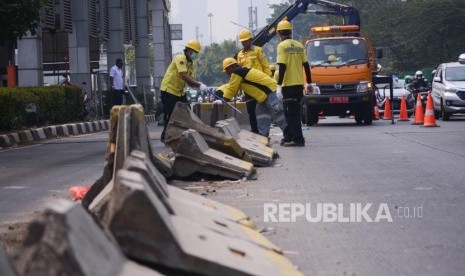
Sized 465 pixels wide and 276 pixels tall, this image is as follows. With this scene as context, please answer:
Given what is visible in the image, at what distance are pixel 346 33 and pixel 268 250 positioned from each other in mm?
24864

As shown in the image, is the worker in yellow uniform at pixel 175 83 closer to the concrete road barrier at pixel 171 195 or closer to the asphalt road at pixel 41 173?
the asphalt road at pixel 41 173

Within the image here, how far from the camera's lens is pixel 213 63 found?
13975 cm

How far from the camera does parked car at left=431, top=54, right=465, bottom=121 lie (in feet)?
98.7

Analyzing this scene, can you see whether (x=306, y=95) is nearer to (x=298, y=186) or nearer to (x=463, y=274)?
(x=298, y=186)

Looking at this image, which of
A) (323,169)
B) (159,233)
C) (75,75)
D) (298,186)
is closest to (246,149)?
(323,169)

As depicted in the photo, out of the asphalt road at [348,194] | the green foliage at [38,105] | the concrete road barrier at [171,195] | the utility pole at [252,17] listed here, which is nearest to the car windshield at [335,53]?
the green foliage at [38,105]

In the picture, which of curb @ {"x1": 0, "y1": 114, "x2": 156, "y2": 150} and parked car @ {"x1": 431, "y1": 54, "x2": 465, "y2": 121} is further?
parked car @ {"x1": 431, "y1": 54, "x2": 465, "y2": 121}

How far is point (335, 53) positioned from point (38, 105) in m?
7.60

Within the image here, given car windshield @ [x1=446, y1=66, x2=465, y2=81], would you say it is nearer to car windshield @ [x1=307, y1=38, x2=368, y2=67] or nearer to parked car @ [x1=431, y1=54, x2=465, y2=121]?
parked car @ [x1=431, y1=54, x2=465, y2=121]

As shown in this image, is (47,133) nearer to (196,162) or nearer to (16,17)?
(16,17)

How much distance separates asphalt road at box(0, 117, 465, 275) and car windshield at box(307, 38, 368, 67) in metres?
8.21

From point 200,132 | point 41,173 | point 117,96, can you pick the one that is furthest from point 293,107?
point 117,96

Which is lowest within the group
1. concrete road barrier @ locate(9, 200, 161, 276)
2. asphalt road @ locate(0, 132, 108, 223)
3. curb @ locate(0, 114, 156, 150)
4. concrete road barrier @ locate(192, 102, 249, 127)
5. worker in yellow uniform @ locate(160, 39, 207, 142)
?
curb @ locate(0, 114, 156, 150)

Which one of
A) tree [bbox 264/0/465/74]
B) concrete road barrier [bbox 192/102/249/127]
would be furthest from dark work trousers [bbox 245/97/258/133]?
tree [bbox 264/0/465/74]
